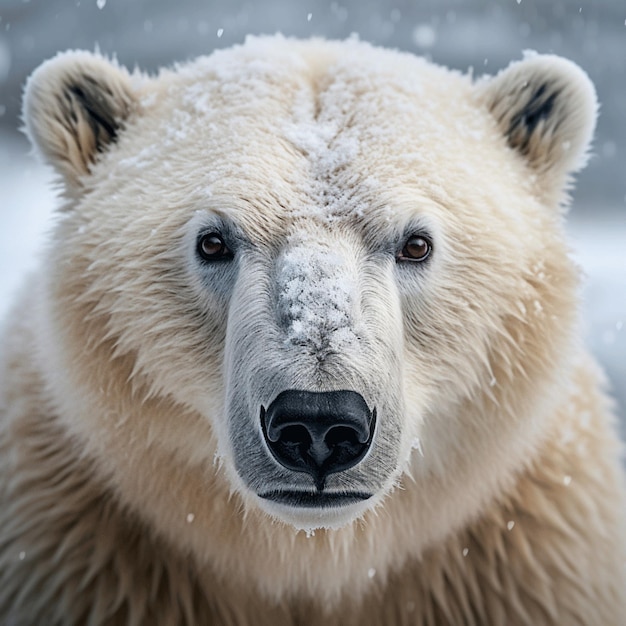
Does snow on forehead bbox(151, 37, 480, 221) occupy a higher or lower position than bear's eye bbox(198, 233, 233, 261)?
higher

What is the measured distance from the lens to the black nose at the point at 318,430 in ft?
5.69

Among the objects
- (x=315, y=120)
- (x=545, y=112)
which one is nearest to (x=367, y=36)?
(x=545, y=112)

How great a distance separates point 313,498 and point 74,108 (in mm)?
1393

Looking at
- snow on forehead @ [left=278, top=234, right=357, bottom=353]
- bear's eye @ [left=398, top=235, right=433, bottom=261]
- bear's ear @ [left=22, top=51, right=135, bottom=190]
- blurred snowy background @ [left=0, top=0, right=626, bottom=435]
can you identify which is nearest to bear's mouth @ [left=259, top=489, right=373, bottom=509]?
snow on forehead @ [left=278, top=234, right=357, bottom=353]

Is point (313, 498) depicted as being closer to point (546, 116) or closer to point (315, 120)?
point (315, 120)

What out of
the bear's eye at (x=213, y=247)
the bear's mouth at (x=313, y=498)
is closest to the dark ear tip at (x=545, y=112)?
the bear's eye at (x=213, y=247)

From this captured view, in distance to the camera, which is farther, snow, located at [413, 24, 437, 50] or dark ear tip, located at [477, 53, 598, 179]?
snow, located at [413, 24, 437, 50]

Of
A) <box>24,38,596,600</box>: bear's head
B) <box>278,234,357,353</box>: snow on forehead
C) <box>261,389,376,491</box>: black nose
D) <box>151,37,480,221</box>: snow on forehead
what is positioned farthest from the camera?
<box>151,37,480,221</box>: snow on forehead

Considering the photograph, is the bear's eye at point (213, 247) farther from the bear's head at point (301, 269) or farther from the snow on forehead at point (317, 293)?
the snow on forehead at point (317, 293)

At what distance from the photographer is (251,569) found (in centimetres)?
242

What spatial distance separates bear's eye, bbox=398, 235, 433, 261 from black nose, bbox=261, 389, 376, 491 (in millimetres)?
502

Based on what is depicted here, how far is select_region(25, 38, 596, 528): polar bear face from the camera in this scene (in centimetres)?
195

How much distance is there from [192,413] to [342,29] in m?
7.80

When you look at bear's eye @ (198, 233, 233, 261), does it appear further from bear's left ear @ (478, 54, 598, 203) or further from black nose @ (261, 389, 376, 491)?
bear's left ear @ (478, 54, 598, 203)
